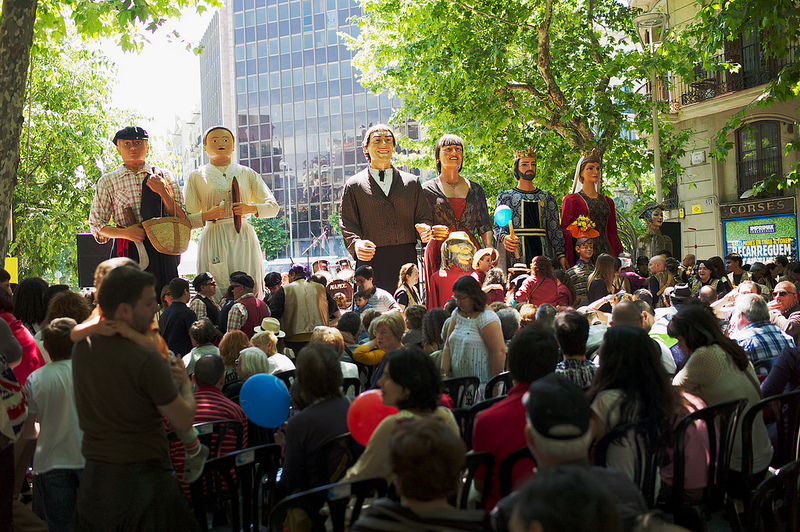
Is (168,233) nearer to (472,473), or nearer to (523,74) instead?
(472,473)

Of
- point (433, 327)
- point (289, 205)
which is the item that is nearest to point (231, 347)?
point (433, 327)

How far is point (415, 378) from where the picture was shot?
2.69m

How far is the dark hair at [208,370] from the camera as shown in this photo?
3.67 m

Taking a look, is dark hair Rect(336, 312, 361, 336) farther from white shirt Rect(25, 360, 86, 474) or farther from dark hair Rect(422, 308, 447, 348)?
white shirt Rect(25, 360, 86, 474)

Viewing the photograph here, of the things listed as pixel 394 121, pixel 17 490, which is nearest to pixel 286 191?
pixel 394 121

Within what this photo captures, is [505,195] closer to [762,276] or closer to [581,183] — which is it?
[581,183]

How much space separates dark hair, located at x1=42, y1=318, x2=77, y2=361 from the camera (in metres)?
3.33

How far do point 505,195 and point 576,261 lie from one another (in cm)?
116

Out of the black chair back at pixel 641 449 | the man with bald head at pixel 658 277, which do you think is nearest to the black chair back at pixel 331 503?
the black chair back at pixel 641 449

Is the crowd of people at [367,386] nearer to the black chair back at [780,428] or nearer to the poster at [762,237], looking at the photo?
the black chair back at [780,428]

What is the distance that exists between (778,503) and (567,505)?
134cm

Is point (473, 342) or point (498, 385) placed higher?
point (473, 342)

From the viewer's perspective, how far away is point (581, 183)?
8.91m

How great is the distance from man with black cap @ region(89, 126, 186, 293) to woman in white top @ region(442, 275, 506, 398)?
306 centimetres
